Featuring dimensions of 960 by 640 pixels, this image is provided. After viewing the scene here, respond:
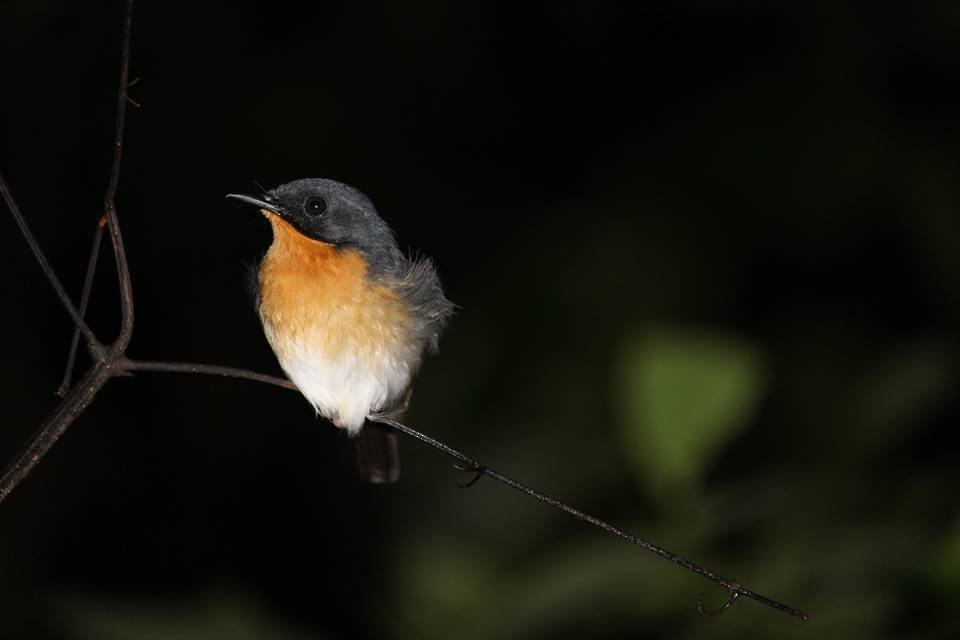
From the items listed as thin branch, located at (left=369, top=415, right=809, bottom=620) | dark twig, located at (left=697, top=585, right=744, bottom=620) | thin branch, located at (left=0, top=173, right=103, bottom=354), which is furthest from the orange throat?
thin branch, located at (left=0, top=173, right=103, bottom=354)

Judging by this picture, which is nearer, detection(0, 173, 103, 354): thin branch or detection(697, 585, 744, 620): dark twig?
detection(0, 173, 103, 354): thin branch

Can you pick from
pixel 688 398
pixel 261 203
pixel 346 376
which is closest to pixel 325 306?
pixel 346 376

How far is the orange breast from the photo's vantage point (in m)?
3.84

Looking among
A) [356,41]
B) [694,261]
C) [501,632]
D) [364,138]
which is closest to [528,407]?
[694,261]

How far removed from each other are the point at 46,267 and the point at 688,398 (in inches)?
81.3

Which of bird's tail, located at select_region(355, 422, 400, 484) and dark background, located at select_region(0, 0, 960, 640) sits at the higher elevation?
dark background, located at select_region(0, 0, 960, 640)

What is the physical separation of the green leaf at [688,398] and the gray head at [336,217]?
1064 mm

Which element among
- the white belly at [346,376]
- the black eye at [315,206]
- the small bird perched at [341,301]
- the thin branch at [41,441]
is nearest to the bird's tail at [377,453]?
the small bird perched at [341,301]

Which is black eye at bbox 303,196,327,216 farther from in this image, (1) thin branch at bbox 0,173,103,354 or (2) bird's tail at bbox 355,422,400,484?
(1) thin branch at bbox 0,173,103,354

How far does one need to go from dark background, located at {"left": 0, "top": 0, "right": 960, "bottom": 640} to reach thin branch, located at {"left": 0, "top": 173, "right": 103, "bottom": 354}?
340 centimetres

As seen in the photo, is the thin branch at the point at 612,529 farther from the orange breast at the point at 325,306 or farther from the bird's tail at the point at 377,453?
the bird's tail at the point at 377,453

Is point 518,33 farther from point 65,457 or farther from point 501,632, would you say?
point 501,632

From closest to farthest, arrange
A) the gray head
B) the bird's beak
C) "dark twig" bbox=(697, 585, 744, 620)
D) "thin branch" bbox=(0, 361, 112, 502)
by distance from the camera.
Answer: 1. "thin branch" bbox=(0, 361, 112, 502)
2. "dark twig" bbox=(697, 585, 744, 620)
3. the bird's beak
4. the gray head

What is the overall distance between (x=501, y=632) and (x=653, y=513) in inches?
26.1
